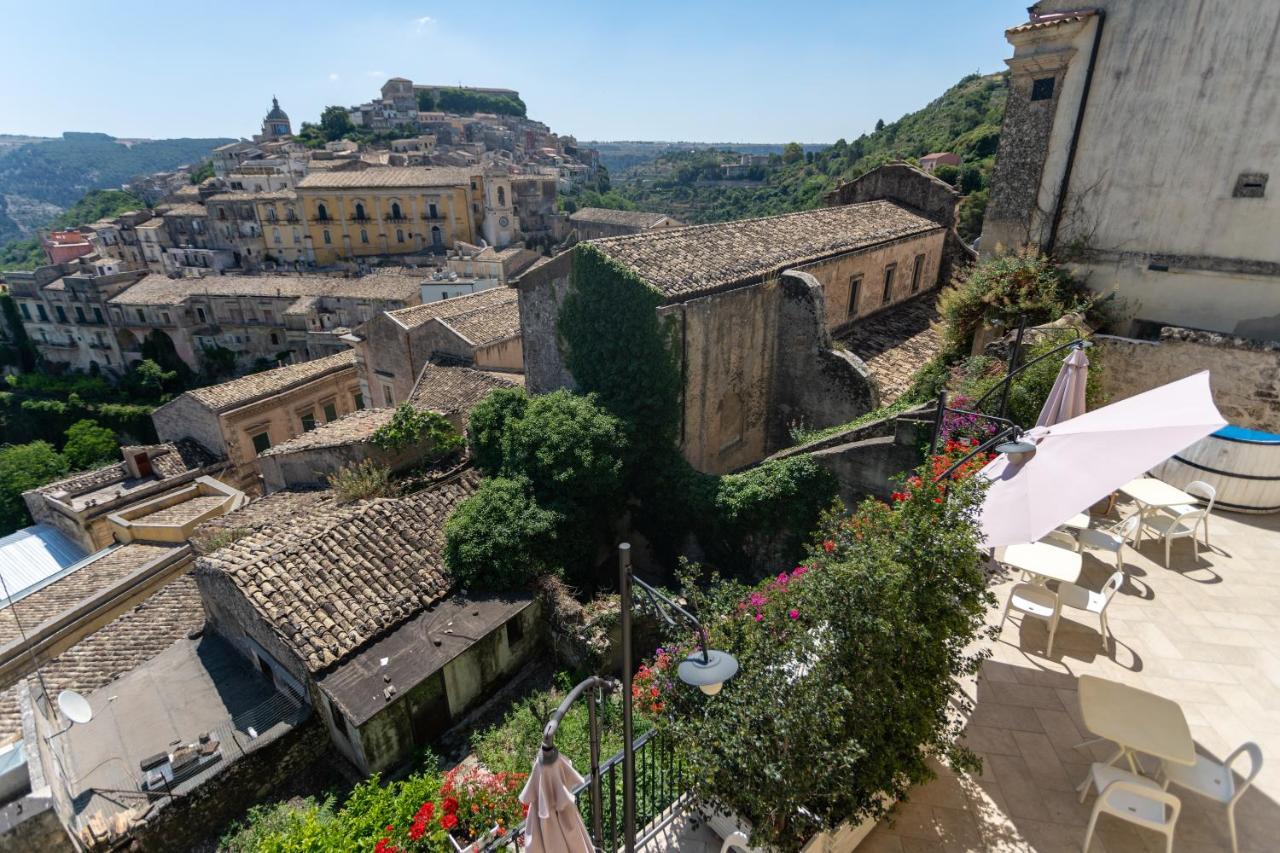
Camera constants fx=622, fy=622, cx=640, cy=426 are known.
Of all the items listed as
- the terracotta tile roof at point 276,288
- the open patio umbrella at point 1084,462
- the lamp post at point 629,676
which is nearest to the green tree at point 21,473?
the terracotta tile roof at point 276,288

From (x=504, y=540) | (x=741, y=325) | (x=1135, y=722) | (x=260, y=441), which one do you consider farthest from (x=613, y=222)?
(x=1135, y=722)

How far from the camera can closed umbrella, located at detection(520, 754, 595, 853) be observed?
13.1ft

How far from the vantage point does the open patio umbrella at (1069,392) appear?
824cm

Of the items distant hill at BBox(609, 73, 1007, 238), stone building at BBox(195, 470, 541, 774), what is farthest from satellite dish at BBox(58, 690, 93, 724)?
distant hill at BBox(609, 73, 1007, 238)

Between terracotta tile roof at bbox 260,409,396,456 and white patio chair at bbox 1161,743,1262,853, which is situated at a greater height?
white patio chair at bbox 1161,743,1262,853

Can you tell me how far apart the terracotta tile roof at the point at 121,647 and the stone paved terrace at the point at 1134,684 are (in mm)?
14442

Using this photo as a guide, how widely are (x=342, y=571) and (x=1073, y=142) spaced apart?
18.3 m

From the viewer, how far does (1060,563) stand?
7539 millimetres

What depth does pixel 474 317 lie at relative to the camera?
977 inches

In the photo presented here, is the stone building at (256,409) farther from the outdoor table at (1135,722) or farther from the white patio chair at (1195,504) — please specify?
the outdoor table at (1135,722)

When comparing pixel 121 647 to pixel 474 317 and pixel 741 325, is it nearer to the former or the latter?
pixel 474 317

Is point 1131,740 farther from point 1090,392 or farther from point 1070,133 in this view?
point 1070,133

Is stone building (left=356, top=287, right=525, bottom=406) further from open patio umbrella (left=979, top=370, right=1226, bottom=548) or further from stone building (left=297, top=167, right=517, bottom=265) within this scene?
stone building (left=297, top=167, right=517, bottom=265)

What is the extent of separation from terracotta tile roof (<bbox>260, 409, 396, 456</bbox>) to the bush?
541 centimetres
